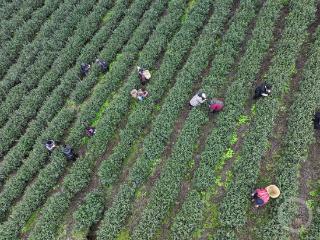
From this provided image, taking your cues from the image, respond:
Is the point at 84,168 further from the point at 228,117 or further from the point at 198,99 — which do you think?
the point at 228,117

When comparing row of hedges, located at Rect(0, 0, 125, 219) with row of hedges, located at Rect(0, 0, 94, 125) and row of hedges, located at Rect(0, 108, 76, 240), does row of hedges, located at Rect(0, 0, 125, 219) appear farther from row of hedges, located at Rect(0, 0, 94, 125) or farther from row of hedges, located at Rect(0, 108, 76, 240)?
row of hedges, located at Rect(0, 0, 94, 125)

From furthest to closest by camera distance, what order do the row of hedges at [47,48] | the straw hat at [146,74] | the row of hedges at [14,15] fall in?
the row of hedges at [14,15] → the row of hedges at [47,48] → the straw hat at [146,74]

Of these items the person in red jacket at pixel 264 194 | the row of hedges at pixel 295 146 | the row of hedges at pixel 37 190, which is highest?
the row of hedges at pixel 295 146

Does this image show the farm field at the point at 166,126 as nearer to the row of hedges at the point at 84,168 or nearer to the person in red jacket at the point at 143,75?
the row of hedges at the point at 84,168

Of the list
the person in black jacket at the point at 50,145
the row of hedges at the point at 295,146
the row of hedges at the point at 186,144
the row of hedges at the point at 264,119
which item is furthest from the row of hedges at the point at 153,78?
the row of hedges at the point at 295,146

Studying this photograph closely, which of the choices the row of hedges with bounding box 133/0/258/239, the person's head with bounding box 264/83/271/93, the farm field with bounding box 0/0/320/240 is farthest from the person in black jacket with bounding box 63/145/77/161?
the person's head with bounding box 264/83/271/93

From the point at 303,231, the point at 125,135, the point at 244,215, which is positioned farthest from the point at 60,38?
the point at 303,231
